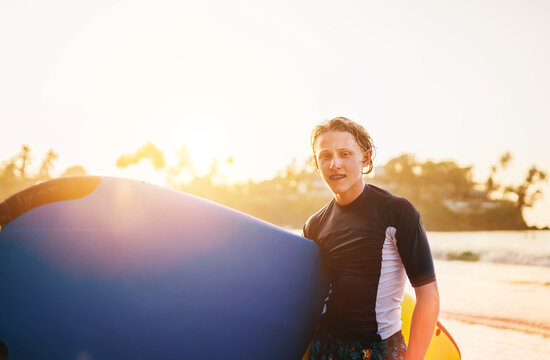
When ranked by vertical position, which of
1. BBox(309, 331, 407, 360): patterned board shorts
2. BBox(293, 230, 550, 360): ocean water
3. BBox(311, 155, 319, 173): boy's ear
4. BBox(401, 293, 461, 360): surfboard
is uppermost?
BBox(311, 155, 319, 173): boy's ear

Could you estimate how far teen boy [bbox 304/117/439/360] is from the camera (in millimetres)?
1492

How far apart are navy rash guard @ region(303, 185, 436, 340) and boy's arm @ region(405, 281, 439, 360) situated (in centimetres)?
4

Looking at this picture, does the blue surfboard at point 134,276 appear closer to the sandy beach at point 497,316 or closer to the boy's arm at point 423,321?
the boy's arm at point 423,321

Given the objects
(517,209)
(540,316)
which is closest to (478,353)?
(540,316)

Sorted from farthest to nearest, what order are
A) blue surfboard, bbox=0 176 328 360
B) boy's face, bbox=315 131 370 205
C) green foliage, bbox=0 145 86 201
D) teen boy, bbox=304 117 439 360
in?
green foliage, bbox=0 145 86 201 → boy's face, bbox=315 131 370 205 → teen boy, bbox=304 117 439 360 → blue surfboard, bbox=0 176 328 360

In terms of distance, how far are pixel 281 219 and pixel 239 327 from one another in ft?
286

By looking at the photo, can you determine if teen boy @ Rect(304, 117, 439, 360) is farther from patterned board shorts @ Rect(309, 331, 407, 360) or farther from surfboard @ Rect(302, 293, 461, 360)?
surfboard @ Rect(302, 293, 461, 360)

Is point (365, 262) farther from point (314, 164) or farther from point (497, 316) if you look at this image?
point (497, 316)

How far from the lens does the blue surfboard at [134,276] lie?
54.5 inches

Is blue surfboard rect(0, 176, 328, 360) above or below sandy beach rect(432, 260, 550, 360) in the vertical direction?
above

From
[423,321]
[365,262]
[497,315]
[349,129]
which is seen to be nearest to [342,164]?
[349,129]

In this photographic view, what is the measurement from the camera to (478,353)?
14.6 ft

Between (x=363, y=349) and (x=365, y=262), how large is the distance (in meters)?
0.37

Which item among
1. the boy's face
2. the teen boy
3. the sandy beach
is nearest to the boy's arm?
the teen boy
